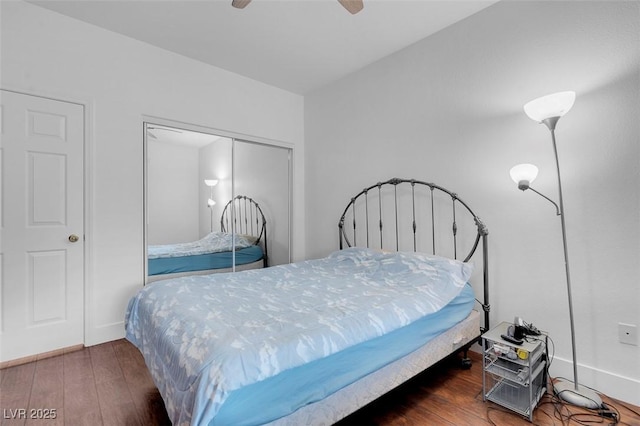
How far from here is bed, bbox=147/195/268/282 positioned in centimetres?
306

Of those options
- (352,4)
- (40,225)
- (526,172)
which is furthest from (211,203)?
(526,172)

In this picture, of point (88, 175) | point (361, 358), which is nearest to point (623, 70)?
point (361, 358)

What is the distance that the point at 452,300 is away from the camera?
2.06m

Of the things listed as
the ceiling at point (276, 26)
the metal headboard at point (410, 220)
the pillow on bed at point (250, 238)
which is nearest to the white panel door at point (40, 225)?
the ceiling at point (276, 26)

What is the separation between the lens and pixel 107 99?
2.72m

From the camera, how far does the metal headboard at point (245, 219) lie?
3.54 meters

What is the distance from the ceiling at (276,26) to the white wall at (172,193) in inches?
39.8

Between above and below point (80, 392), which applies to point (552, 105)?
above

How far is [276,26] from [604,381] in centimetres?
357

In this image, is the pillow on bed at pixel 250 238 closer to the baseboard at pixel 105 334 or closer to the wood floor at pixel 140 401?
the baseboard at pixel 105 334

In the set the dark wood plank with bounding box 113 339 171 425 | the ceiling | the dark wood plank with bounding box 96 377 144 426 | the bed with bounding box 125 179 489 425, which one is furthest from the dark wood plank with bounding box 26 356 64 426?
the ceiling

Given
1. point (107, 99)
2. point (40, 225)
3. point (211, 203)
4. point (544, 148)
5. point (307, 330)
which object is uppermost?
point (107, 99)

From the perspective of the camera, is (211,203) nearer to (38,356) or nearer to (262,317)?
(38,356)

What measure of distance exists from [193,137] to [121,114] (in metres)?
0.68
